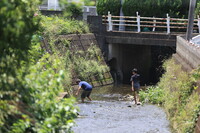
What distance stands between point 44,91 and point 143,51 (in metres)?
25.0

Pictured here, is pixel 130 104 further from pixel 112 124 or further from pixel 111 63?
pixel 111 63

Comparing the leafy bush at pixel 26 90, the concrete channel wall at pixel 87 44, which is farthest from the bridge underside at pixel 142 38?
the leafy bush at pixel 26 90

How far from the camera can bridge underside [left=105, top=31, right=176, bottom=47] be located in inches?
1044

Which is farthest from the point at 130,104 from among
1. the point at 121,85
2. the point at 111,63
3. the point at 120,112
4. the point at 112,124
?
the point at 111,63

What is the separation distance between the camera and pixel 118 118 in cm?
1595

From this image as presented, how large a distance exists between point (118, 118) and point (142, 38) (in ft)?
37.7

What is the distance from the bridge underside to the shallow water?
6652 millimetres

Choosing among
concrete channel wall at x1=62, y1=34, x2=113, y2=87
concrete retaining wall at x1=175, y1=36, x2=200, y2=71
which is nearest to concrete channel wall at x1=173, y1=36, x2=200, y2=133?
concrete retaining wall at x1=175, y1=36, x2=200, y2=71

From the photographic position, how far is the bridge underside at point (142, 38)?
26.5 m

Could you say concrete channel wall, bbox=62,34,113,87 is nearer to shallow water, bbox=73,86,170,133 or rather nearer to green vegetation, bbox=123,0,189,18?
shallow water, bbox=73,86,170,133

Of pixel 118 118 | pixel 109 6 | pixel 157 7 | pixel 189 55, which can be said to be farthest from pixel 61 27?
pixel 189 55

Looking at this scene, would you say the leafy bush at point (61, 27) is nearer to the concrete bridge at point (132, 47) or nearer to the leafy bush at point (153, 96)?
the concrete bridge at point (132, 47)

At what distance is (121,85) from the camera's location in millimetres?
26656

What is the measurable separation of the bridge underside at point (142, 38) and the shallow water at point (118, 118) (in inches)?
262
